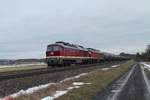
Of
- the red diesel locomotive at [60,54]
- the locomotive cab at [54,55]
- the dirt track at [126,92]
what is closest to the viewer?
the dirt track at [126,92]

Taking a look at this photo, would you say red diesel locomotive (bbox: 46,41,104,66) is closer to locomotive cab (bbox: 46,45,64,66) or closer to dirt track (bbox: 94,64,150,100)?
locomotive cab (bbox: 46,45,64,66)

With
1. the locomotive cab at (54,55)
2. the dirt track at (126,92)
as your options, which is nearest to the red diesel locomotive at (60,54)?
the locomotive cab at (54,55)

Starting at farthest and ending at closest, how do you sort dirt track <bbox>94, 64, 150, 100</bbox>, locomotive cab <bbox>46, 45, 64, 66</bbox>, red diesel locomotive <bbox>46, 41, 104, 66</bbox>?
red diesel locomotive <bbox>46, 41, 104, 66</bbox> < locomotive cab <bbox>46, 45, 64, 66</bbox> < dirt track <bbox>94, 64, 150, 100</bbox>

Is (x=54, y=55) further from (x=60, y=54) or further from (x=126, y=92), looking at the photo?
(x=126, y=92)

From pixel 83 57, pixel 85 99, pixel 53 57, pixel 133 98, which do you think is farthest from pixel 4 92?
pixel 83 57

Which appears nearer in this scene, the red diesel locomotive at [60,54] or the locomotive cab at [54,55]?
the locomotive cab at [54,55]

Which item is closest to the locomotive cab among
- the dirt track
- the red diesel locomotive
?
the red diesel locomotive

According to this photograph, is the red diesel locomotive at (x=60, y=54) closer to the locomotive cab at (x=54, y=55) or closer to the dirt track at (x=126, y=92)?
the locomotive cab at (x=54, y=55)

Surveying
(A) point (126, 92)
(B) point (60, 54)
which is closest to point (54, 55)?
(B) point (60, 54)

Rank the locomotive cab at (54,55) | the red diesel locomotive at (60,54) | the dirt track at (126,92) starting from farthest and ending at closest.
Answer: the red diesel locomotive at (60,54) → the locomotive cab at (54,55) → the dirt track at (126,92)

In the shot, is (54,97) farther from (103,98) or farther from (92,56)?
(92,56)

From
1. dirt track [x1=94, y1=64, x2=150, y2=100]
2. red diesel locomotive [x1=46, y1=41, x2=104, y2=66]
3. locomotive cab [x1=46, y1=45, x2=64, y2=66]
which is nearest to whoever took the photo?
dirt track [x1=94, y1=64, x2=150, y2=100]

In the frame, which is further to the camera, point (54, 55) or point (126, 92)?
point (54, 55)

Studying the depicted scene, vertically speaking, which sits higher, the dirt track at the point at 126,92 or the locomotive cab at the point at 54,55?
the locomotive cab at the point at 54,55
